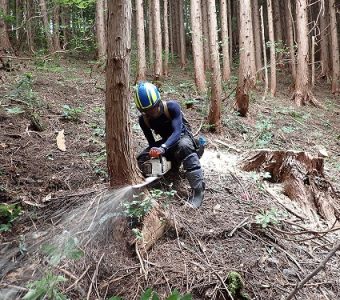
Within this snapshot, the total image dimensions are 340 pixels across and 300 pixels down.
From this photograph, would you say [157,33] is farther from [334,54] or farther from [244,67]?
[334,54]

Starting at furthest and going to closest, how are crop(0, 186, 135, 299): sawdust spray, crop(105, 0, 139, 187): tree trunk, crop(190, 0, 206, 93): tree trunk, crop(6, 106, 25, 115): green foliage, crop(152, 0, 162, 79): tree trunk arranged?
crop(152, 0, 162, 79): tree trunk < crop(190, 0, 206, 93): tree trunk < crop(6, 106, 25, 115): green foliage < crop(105, 0, 139, 187): tree trunk < crop(0, 186, 135, 299): sawdust spray

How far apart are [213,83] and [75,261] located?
597 cm

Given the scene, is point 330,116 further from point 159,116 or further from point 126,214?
point 126,214

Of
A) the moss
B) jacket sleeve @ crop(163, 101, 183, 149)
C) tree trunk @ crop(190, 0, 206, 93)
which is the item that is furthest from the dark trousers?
tree trunk @ crop(190, 0, 206, 93)

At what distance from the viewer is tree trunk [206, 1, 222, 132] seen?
8.34 meters

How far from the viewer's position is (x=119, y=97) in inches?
138

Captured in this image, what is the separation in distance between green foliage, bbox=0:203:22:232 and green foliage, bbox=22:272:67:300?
1206 mm

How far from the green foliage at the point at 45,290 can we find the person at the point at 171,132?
6.51 ft

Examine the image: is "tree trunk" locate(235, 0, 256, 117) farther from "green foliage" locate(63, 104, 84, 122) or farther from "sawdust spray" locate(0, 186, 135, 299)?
"sawdust spray" locate(0, 186, 135, 299)

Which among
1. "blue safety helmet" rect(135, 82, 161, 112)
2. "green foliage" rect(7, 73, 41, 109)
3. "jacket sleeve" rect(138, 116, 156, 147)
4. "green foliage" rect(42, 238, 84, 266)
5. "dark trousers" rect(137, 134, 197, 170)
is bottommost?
"green foliage" rect(42, 238, 84, 266)

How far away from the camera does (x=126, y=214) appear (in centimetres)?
365

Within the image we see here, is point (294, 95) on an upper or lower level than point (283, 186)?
upper

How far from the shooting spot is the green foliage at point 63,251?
317 cm

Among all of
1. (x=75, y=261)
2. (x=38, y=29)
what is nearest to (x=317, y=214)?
(x=75, y=261)
